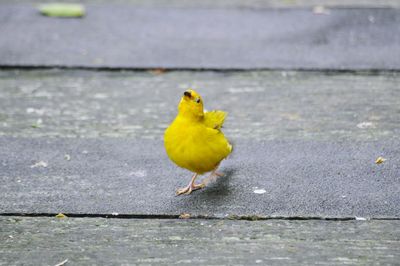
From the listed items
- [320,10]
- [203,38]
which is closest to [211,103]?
[203,38]

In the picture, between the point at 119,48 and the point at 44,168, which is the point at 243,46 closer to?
the point at 119,48

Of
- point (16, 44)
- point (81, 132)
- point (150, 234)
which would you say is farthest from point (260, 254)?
point (16, 44)

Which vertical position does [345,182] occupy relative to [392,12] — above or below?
below

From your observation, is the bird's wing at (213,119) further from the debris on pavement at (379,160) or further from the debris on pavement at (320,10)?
the debris on pavement at (320,10)

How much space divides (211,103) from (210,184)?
121 cm

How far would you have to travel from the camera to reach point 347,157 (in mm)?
4043

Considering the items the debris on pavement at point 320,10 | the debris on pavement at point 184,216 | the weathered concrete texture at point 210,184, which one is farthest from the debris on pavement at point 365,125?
the debris on pavement at point 320,10

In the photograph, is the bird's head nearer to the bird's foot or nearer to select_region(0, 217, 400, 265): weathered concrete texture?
the bird's foot

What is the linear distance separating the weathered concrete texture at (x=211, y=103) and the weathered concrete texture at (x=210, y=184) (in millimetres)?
179

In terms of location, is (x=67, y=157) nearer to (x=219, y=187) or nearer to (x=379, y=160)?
(x=219, y=187)

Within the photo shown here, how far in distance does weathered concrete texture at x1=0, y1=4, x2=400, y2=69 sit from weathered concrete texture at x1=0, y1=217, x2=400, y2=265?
2430 millimetres

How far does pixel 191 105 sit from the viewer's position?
11.2ft

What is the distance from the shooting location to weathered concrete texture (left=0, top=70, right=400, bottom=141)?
4.46 meters

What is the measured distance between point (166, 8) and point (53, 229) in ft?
13.6
